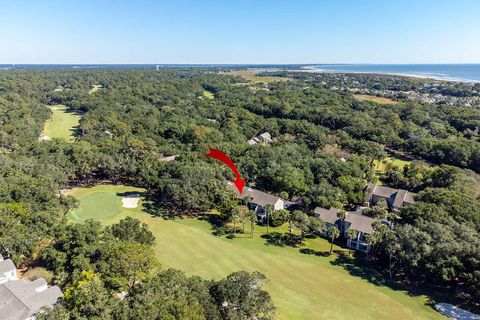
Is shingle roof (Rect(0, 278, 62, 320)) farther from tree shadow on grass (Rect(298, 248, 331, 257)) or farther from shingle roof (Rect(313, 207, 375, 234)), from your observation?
shingle roof (Rect(313, 207, 375, 234))

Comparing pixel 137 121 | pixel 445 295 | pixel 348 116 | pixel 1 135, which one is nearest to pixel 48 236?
pixel 445 295

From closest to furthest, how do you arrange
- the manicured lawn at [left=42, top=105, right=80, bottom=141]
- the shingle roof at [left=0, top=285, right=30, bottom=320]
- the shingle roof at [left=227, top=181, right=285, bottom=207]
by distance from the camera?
the shingle roof at [left=0, top=285, right=30, bottom=320] → the shingle roof at [left=227, top=181, right=285, bottom=207] → the manicured lawn at [left=42, top=105, right=80, bottom=141]

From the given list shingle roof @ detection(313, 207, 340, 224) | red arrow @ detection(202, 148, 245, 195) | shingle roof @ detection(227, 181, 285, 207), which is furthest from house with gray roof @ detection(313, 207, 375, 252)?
red arrow @ detection(202, 148, 245, 195)

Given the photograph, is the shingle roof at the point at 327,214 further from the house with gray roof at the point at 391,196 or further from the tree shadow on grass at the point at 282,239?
the house with gray roof at the point at 391,196

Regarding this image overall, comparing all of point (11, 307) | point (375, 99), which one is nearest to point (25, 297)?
point (11, 307)

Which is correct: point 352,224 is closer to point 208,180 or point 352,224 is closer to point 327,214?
point 327,214

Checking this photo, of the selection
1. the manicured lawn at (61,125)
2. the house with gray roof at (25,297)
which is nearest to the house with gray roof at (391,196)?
the house with gray roof at (25,297)

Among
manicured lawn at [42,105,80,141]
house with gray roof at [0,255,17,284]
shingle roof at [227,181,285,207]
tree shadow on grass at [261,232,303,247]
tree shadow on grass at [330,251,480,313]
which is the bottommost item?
tree shadow on grass at [330,251,480,313]
